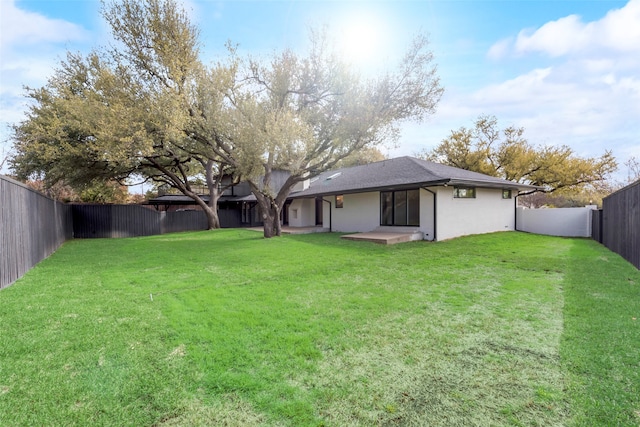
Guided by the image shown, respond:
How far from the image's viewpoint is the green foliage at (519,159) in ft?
66.3

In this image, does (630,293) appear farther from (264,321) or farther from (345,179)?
(345,179)

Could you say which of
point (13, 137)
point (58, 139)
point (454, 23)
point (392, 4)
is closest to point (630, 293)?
point (454, 23)

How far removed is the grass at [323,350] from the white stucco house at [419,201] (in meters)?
5.29

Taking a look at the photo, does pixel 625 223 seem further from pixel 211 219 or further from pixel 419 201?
pixel 211 219

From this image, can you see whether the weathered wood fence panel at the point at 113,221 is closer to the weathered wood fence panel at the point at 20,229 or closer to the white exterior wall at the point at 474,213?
the weathered wood fence panel at the point at 20,229

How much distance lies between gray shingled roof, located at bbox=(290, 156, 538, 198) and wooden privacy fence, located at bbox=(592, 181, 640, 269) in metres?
3.58

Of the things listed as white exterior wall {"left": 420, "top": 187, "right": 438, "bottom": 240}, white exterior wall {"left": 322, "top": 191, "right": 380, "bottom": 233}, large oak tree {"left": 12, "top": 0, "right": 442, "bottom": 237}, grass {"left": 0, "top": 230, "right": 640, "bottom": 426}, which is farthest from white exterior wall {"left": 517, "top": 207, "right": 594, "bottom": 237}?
grass {"left": 0, "top": 230, "right": 640, "bottom": 426}

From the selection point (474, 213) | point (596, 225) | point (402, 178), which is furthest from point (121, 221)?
point (596, 225)

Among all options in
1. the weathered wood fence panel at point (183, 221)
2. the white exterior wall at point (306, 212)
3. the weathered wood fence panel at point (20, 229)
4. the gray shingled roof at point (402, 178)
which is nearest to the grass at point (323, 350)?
the weathered wood fence panel at point (20, 229)

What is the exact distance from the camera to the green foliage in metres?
20.2

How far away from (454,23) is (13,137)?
1914cm

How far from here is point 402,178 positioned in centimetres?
1196

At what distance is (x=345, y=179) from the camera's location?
53.0 ft

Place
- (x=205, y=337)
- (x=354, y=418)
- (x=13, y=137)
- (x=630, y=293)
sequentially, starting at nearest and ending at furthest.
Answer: (x=354, y=418)
(x=205, y=337)
(x=630, y=293)
(x=13, y=137)
